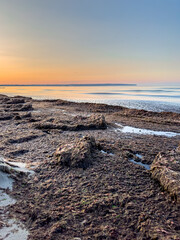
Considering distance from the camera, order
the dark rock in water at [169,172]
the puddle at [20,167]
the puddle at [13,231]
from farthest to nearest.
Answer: the puddle at [20,167] → the dark rock in water at [169,172] → the puddle at [13,231]

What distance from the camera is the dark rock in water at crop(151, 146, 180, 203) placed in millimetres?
2879

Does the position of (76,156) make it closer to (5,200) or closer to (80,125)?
(5,200)

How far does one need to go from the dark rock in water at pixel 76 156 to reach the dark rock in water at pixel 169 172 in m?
1.28

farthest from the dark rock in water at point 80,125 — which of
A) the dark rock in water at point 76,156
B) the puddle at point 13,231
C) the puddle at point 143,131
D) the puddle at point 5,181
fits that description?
the puddle at point 13,231

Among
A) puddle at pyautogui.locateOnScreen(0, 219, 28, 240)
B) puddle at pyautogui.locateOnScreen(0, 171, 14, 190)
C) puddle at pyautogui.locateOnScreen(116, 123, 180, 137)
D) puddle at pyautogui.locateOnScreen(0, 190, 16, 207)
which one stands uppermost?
puddle at pyautogui.locateOnScreen(116, 123, 180, 137)

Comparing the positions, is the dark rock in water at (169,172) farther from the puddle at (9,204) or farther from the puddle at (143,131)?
the puddle at (143,131)

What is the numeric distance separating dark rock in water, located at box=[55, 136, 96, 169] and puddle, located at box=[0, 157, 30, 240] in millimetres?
658

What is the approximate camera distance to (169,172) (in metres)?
3.26

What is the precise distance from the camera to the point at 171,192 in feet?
9.43

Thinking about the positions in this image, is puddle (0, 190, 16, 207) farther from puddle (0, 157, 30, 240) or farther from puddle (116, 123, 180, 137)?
puddle (116, 123, 180, 137)

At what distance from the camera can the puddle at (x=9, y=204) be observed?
7.62 feet

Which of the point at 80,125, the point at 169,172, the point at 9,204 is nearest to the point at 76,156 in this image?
the point at 9,204

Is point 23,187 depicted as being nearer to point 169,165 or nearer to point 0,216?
point 0,216

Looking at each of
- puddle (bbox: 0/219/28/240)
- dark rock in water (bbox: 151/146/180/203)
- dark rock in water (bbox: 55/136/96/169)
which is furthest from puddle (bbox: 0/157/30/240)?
dark rock in water (bbox: 151/146/180/203)
